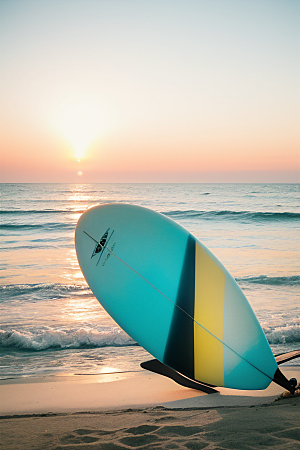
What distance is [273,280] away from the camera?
31.7 ft

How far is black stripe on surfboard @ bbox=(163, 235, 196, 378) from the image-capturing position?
126 inches

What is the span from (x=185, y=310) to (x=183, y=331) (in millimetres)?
178

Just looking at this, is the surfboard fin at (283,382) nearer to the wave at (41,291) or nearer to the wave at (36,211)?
the wave at (41,291)

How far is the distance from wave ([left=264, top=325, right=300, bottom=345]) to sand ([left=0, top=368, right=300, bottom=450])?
1479mm

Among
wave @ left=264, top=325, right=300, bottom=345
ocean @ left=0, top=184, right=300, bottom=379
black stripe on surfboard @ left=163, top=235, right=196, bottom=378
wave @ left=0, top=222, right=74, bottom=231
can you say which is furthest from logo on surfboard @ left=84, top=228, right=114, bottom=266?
wave @ left=0, top=222, right=74, bottom=231

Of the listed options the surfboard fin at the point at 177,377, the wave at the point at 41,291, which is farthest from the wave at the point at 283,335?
the wave at the point at 41,291

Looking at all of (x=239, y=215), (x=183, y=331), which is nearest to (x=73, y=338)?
(x=183, y=331)

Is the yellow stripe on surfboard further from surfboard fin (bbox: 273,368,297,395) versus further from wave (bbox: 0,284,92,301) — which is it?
wave (bbox: 0,284,92,301)

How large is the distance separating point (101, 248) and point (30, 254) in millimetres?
10537

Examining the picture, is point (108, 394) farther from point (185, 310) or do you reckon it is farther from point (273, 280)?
point (273, 280)

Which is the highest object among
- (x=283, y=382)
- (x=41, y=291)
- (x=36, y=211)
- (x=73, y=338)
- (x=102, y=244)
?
(x=102, y=244)

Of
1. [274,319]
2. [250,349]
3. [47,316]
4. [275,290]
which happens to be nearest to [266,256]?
[275,290]

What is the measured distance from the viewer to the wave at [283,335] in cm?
604

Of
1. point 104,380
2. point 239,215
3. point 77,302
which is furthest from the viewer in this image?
point 239,215
